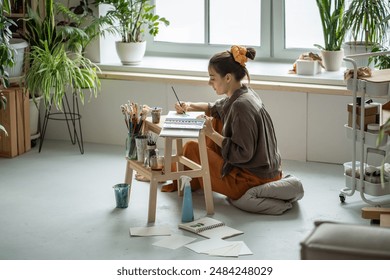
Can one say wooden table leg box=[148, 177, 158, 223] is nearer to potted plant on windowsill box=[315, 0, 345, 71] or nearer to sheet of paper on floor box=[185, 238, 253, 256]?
sheet of paper on floor box=[185, 238, 253, 256]

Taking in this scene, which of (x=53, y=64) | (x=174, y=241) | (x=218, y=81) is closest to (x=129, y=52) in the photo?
(x=53, y=64)

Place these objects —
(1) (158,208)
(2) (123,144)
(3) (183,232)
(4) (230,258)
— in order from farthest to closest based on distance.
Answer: (2) (123,144) → (1) (158,208) → (3) (183,232) → (4) (230,258)

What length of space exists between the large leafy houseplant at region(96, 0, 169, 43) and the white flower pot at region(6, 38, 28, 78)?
709 mm

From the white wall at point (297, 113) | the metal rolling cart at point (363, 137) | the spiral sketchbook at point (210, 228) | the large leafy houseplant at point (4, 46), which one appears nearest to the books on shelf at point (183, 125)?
the spiral sketchbook at point (210, 228)

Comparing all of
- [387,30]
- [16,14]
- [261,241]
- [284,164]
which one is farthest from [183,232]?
[16,14]

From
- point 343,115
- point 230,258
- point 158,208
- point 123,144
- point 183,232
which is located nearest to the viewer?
point 230,258

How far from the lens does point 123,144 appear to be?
7.04 m

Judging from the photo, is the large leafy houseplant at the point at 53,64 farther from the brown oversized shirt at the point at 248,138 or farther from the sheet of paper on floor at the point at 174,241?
the sheet of paper on floor at the point at 174,241

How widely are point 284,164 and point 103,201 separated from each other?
1.55 m

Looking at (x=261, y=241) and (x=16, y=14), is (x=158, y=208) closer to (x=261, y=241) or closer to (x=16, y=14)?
(x=261, y=241)

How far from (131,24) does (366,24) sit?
6.57 feet

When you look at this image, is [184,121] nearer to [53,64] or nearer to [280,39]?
[53,64]

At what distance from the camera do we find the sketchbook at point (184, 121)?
5141mm

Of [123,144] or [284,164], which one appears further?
[123,144]
